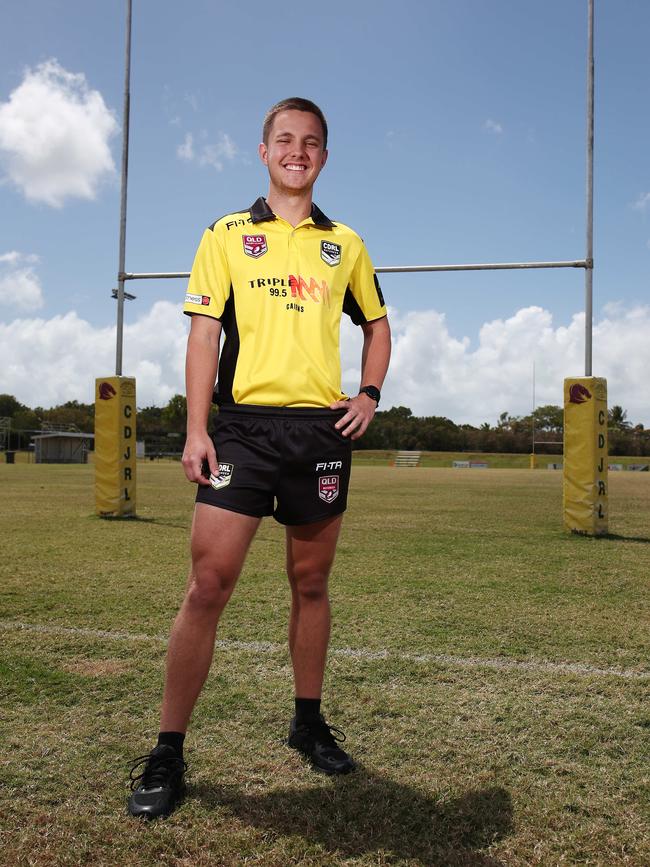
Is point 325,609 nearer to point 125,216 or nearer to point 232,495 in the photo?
point 232,495

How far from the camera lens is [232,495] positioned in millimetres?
2107

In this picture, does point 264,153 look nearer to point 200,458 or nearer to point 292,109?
point 292,109

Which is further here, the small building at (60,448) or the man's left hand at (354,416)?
the small building at (60,448)

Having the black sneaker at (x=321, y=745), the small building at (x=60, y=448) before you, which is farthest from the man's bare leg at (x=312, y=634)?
the small building at (x=60, y=448)

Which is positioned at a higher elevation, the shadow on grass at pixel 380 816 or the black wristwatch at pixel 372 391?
the black wristwatch at pixel 372 391

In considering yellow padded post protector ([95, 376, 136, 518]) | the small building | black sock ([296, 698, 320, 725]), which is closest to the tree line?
the small building

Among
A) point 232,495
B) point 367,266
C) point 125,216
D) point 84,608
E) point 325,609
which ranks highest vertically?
point 125,216

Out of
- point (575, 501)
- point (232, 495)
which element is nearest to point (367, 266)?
point (232, 495)

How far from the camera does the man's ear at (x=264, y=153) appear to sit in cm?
239

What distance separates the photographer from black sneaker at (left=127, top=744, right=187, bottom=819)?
1.97 m

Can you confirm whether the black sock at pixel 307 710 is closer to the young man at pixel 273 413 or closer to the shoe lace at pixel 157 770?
the young man at pixel 273 413

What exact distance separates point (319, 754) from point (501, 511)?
33.2ft

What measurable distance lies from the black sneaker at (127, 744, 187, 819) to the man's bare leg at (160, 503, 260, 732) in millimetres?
85

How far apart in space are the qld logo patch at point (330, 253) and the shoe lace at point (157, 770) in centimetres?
155
